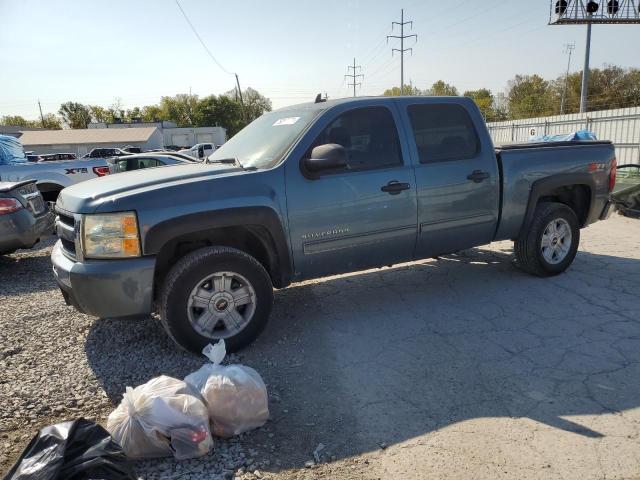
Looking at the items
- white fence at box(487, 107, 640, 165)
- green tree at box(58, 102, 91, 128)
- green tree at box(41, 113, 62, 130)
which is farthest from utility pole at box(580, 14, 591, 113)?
green tree at box(41, 113, 62, 130)

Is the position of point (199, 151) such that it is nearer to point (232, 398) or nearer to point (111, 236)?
point (111, 236)

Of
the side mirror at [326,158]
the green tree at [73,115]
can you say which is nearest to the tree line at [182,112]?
the green tree at [73,115]

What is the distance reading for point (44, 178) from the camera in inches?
390

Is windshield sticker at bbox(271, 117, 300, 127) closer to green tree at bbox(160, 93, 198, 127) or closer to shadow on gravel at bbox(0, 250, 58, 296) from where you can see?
shadow on gravel at bbox(0, 250, 58, 296)

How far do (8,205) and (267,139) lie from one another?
4038 mm

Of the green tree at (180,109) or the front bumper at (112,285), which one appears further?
the green tree at (180,109)

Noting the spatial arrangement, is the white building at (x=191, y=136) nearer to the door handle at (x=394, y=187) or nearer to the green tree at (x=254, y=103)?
the green tree at (x=254, y=103)

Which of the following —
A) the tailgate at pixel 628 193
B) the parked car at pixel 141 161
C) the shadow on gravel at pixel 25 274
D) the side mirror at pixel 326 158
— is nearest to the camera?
the side mirror at pixel 326 158

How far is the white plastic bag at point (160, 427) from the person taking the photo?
2.54m

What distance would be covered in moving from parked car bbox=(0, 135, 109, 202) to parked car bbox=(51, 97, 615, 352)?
22.1ft

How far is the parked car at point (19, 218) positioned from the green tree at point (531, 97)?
7224 centimetres

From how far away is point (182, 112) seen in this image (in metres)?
98.8

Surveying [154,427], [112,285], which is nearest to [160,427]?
[154,427]

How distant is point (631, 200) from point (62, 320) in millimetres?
9479
